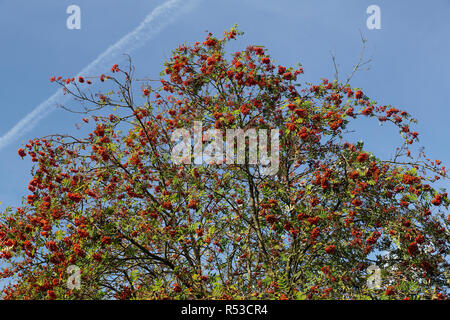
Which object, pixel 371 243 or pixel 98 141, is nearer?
pixel 371 243

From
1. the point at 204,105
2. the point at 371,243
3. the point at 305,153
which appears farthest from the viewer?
the point at 204,105

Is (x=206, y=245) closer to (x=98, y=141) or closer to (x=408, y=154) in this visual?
(x=98, y=141)

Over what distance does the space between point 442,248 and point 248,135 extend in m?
5.07

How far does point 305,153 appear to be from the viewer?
10836 mm

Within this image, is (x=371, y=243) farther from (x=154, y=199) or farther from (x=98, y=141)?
(x=98, y=141)

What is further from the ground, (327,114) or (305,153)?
(327,114)

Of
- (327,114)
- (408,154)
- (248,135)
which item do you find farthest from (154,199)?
(408,154)

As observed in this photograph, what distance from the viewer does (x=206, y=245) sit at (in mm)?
10438
